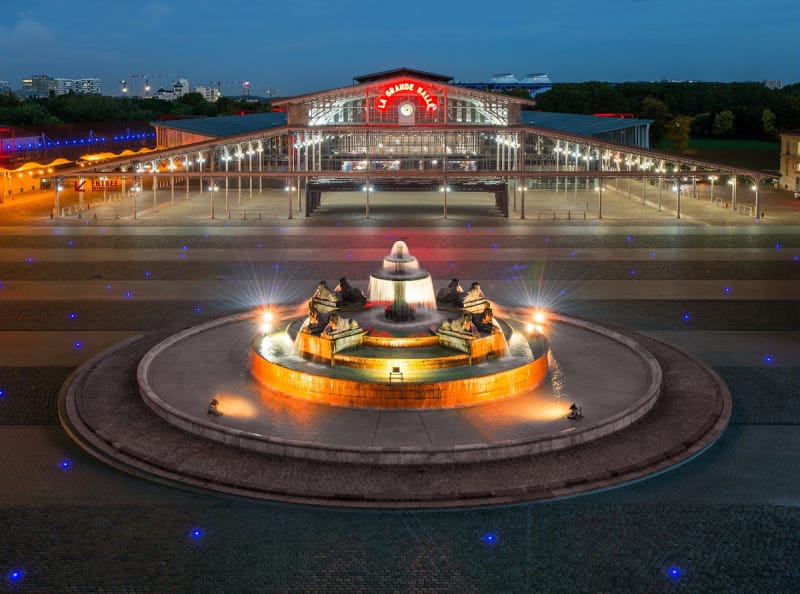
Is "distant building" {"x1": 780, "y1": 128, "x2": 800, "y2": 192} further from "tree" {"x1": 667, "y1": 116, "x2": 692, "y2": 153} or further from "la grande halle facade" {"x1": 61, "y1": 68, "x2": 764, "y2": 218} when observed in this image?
"tree" {"x1": 667, "y1": 116, "x2": 692, "y2": 153}

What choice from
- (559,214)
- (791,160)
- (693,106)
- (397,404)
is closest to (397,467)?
(397,404)

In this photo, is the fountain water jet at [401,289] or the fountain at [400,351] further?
the fountain water jet at [401,289]

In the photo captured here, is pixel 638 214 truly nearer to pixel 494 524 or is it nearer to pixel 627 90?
pixel 494 524

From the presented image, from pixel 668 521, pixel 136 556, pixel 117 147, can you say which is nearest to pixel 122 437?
pixel 136 556

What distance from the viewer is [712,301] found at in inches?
1267

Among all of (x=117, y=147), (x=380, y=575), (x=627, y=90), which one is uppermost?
(x=627, y=90)

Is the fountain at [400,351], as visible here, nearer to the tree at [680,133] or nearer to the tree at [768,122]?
the tree at [680,133]

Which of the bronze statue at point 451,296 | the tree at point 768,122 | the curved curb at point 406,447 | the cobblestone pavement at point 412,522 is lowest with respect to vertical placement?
the cobblestone pavement at point 412,522

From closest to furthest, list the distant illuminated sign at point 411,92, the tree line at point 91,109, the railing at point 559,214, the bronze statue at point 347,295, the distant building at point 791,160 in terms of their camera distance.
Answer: the bronze statue at point 347,295 < the railing at point 559,214 < the distant illuminated sign at point 411,92 < the distant building at point 791,160 < the tree line at point 91,109

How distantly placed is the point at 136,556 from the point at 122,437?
16.2 feet

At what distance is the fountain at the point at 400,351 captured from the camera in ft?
66.7

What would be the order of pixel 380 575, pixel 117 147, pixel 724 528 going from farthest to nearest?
pixel 117 147 → pixel 724 528 → pixel 380 575

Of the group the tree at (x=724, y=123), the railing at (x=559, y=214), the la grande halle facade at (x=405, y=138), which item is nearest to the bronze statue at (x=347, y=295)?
the railing at (x=559, y=214)

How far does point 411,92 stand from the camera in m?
73.8
